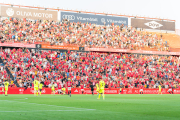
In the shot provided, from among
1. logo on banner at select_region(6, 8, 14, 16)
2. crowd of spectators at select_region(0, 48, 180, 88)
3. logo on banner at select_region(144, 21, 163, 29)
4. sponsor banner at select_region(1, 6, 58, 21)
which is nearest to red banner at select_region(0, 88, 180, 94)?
crowd of spectators at select_region(0, 48, 180, 88)

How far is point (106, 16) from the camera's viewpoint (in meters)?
57.8

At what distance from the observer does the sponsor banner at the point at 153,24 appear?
2374 inches

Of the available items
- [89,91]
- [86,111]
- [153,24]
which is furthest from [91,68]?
[86,111]

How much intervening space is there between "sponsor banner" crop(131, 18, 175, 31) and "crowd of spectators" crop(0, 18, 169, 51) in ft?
8.83

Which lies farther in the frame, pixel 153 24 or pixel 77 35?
pixel 153 24

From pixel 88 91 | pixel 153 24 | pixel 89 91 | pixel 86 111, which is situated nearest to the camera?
pixel 86 111

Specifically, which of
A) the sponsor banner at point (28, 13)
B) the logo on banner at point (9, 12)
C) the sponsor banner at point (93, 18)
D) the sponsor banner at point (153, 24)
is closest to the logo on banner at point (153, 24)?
the sponsor banner at point (153, 24)

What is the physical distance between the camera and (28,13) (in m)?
51.0

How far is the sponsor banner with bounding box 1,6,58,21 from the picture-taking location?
49.3 meters

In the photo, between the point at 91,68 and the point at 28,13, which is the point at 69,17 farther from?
the point at 91,68

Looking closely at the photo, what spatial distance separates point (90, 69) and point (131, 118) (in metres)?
34.5

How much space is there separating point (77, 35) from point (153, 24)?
853 inches

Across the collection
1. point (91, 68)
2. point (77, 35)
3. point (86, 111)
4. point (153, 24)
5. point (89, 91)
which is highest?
point (153, 24)

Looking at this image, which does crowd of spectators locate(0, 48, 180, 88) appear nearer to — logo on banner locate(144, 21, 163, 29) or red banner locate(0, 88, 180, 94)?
red banner locate(0, 88, 180, 94)
